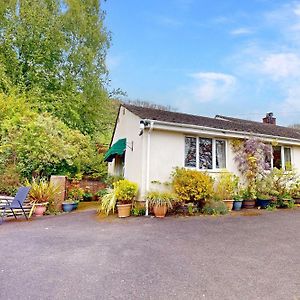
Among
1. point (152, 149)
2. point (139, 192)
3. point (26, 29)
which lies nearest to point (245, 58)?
point (152, 149)

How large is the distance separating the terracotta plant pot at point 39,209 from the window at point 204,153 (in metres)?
7.38

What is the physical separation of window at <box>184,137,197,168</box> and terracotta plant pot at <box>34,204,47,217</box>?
7427 millimetres

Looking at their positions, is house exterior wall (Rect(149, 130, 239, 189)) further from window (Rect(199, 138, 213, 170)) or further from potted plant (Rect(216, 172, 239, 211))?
potted plant (Rect(216, 172, 239, 211))

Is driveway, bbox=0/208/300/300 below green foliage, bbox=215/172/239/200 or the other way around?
below

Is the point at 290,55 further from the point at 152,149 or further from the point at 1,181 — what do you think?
the point at 1,181

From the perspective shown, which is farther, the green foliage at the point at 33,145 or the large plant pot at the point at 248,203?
the green foliage at the point at 33,145

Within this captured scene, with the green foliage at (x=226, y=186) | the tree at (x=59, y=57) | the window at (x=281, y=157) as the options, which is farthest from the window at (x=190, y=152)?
the tree at (x=59, y=57)

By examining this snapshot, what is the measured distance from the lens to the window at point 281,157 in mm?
15961

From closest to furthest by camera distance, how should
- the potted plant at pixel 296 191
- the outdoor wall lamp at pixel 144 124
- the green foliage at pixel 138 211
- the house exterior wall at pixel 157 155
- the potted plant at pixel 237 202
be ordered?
1. the green foliage at pixel 138 211
2. the outdoor wall lamp at pixel 144 124
3. the house exterior wall at pixel 157 155
4. the potted plant at pixel 237 202
5. the potted plant at pixel 296 191

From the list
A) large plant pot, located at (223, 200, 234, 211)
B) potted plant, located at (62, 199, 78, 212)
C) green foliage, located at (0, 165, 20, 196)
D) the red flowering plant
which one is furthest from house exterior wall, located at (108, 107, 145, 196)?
green foliage, located at (0, 165, 20, 196)

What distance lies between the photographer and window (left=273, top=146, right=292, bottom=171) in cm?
1596

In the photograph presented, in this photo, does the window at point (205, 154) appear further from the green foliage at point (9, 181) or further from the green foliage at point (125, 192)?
the green foliage at point (9, 181)

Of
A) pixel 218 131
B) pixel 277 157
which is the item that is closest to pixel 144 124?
pixel 218 131

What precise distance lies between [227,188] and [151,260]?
8.32 m
